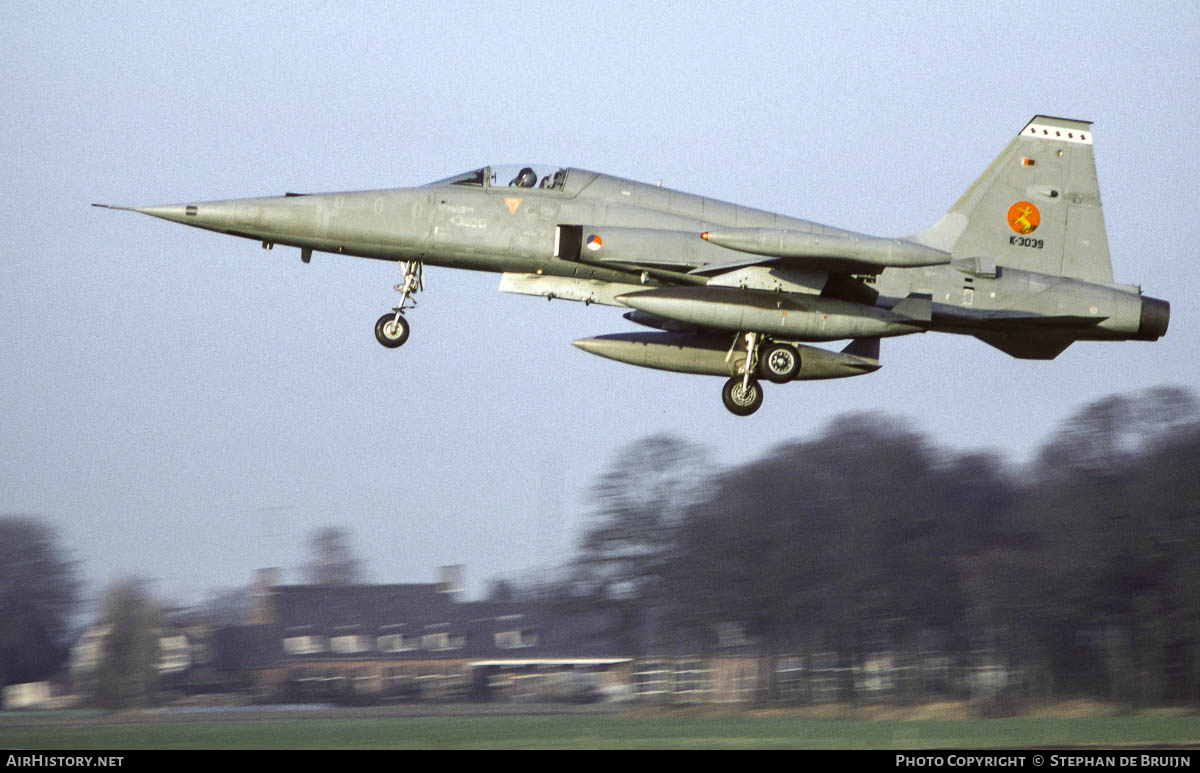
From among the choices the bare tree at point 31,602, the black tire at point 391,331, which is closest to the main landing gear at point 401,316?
the black tire at point 391,331

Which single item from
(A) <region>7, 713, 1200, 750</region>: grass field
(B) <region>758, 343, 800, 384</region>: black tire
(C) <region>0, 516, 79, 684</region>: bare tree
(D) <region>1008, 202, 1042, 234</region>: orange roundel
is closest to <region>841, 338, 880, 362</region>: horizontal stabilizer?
(B) <region>758, 343, 800, 384</region>: black tire

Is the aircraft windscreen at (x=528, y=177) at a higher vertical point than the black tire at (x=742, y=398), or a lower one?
higher

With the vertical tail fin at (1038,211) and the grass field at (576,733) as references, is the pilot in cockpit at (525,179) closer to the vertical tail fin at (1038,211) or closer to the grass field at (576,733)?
the vertical tail fin at (1038,211)

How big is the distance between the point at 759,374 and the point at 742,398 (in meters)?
0.43

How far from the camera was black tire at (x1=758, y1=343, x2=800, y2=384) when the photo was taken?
63.0 ft

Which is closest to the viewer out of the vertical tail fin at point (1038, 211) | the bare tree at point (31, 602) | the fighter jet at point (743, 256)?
the fighter jet at point (743, 256)

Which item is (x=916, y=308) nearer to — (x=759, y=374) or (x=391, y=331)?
(x=759, y=374)

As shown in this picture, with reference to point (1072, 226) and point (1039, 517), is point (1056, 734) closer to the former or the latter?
point (1072, 226)

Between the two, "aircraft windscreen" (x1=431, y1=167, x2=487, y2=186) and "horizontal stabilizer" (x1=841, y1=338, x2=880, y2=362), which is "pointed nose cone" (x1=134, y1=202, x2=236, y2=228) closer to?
"aircraft windscreen" (x1=431, y1=167, x2=487, y2=186)

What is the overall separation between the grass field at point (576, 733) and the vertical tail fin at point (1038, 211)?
1049 cm

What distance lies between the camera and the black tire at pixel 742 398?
63.1 feet

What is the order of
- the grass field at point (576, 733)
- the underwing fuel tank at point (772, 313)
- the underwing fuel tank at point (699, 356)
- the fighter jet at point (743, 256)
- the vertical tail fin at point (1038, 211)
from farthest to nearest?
1. the grass field at point (576, 733)
2. the underwing fuel tank at point (699, 356)
3. the vertical tail fin at point (1038, 211)
4. the fighter jet at point (743, 256)
5. the underwing fuel tank at point (772, 313)

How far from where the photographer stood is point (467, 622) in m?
57.0
